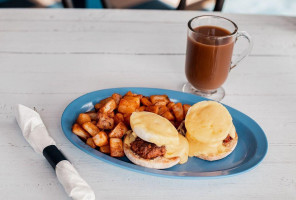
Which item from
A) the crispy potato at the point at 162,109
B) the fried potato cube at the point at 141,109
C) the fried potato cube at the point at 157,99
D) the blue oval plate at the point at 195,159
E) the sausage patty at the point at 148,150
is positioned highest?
the sausage patty at the point at 148,150

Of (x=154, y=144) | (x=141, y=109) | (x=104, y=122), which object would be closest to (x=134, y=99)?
(x=141, y=109)

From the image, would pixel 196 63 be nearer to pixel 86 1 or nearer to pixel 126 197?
pixel 126 197

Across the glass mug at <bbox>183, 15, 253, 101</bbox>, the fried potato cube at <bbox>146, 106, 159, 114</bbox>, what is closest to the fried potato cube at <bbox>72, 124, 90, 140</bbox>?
the fried potato cube at <bbox>146, 106, 159, 114</bbox>

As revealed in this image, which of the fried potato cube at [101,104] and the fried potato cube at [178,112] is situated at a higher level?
the fried potato cube at [178,112]

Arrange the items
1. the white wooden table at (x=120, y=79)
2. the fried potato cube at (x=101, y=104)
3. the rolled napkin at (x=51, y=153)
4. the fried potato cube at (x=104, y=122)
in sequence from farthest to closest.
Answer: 1. the fried potato cube at (x=101, y=104)
2. the fried potato cube at (x=104, y=122)
3. the white wooden table at (x=120, y=79)
4. the rolled napkin at (x=51, y=153)

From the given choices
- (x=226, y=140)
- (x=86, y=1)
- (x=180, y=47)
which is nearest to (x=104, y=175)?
(x=226, y=140)

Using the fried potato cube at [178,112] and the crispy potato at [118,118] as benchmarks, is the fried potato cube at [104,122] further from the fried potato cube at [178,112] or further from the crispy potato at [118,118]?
the fried potato cube at [178,112]

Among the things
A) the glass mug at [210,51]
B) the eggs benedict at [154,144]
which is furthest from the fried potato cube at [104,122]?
the glass mug at [210,51]
